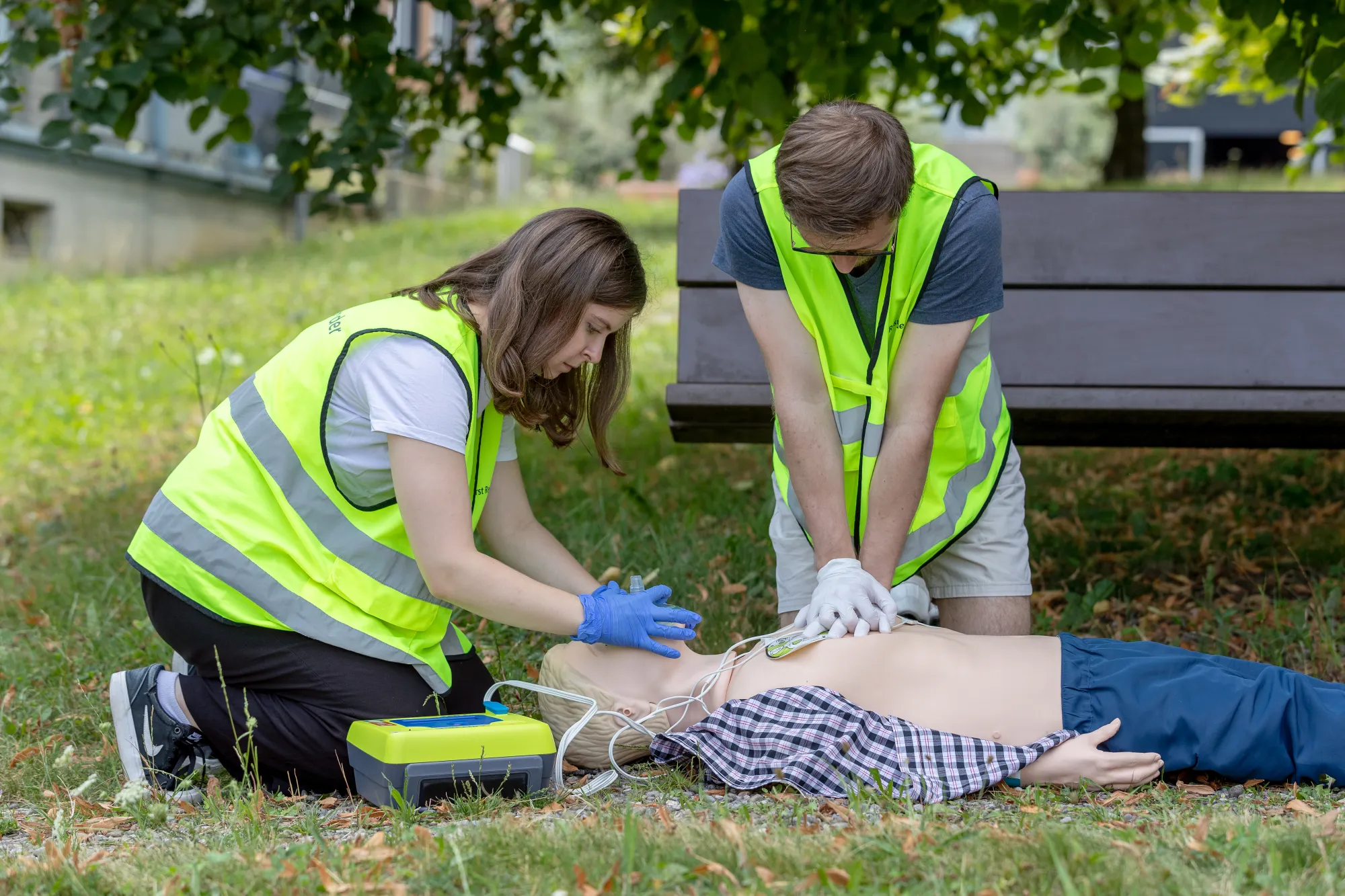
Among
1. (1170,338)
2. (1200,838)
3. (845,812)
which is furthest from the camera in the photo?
(1170,338)

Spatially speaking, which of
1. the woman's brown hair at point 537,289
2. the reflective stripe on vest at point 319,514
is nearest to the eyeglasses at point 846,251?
the woman's brown hair at point 537,289

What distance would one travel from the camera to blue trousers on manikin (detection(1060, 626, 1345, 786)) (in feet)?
7.89

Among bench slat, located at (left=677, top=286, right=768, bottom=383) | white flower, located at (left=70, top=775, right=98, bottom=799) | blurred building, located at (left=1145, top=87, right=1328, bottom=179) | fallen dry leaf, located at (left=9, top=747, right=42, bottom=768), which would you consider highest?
blurred building, located at (left=1145, top=87, right=1328, bottom=179)

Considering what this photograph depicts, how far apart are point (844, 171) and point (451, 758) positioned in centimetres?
127

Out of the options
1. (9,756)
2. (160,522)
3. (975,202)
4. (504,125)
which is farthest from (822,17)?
(9,756)

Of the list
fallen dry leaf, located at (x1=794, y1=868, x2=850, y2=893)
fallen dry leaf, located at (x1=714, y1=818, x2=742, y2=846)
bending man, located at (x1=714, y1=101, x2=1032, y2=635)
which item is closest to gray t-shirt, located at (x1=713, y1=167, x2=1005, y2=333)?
bending man, located at (x1=714, y1=101, x2=1032, y2=635)

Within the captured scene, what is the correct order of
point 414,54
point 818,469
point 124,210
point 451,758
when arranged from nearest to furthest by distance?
1. point 451,758
2. point 818,469
3. point 414,54
4. point 124,210

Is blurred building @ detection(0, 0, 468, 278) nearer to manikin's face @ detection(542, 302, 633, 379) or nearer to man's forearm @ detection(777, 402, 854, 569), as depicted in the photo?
man's forearm @ detection(777, 402, 854, 569)

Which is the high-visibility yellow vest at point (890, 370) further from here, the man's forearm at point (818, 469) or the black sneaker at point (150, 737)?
the black sneaker at point (150, 737)

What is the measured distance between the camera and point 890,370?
289 cm

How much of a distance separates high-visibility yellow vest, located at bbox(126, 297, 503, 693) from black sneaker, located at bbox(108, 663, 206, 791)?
23cm

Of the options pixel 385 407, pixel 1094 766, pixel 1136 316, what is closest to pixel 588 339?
pixel 385 407

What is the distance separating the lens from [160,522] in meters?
2.62

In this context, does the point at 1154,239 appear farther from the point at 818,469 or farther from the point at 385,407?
the point at 385,407
